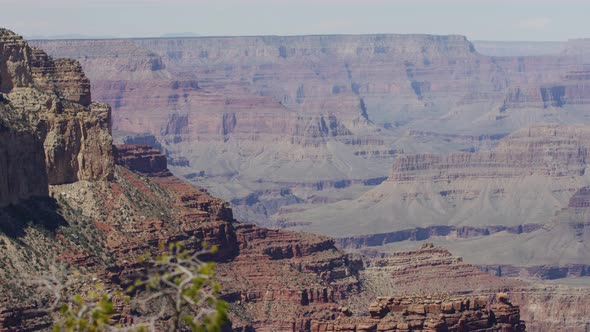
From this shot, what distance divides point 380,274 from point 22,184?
149 feet

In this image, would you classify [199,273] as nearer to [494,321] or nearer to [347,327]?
[347,327]

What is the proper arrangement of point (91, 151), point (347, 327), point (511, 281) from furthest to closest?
point (511, 281), point (91, 151), point (347, 327)

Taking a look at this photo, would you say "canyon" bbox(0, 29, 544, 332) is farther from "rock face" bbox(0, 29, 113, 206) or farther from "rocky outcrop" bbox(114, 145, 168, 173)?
"rocky outcrop" bbox(114, 145, 168, 173)

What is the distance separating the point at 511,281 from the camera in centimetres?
14900

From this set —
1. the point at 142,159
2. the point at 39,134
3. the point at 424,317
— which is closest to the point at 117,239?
the point at 39,134

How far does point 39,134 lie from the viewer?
8944cm

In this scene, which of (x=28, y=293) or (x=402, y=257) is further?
(x=402, y=257)

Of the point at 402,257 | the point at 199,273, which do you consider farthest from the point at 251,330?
A: the point at 199,273

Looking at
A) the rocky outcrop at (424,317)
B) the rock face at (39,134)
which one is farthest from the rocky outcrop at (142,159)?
the rocky outcrop at (424,317)

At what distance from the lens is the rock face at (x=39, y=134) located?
3378 inches

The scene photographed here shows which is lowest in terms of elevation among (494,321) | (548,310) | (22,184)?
(548,310)

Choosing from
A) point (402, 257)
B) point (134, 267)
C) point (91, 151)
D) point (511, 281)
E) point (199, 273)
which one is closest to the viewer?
point (199, 273)

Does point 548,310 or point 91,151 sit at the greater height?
point 91,151

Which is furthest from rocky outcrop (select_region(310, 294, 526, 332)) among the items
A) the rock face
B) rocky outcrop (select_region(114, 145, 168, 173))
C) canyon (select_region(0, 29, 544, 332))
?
rocky outcrop (select_region(114, 145, 168, 173))
